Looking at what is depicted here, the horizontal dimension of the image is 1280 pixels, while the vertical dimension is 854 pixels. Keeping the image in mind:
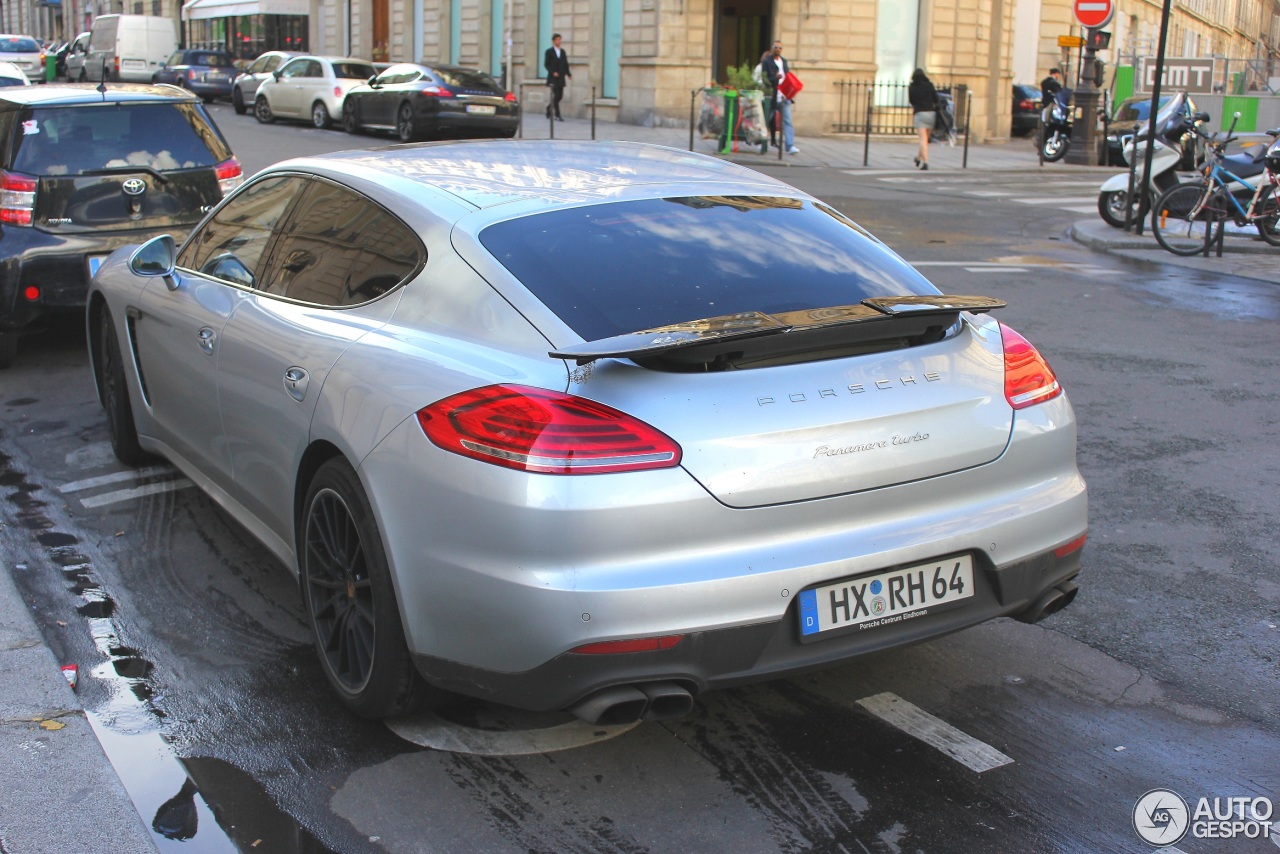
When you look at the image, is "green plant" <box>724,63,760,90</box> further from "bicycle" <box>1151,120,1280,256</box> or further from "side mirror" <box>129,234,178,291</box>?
"side mirror" <box>129,234,178,291</box>

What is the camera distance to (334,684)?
12.3 ft

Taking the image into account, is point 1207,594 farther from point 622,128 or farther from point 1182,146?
point 622,128

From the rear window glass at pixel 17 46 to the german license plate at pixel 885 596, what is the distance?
4676 centimetres

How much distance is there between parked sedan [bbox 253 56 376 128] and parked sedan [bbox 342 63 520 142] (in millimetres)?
2329

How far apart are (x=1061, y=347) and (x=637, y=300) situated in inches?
238

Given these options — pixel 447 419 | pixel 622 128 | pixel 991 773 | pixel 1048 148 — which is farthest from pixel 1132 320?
pixel 622 128

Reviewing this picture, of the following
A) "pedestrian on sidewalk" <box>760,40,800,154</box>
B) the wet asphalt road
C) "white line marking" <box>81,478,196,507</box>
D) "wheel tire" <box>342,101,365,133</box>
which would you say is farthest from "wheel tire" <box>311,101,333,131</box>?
"white line marking" <box>81,478,196,507</box>

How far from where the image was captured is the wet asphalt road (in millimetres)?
3180

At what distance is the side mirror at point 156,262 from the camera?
196 inches

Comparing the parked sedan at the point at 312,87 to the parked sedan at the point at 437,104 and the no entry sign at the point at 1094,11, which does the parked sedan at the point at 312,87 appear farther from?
the no entry sign at the point at 1094,11

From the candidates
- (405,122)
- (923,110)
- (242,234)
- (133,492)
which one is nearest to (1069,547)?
(242,234)

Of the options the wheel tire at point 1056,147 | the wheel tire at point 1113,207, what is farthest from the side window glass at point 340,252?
the wheel tire at point 1056,147

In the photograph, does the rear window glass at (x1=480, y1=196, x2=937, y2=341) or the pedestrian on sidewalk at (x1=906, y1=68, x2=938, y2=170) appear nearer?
the rear window glass at (x1=480, y1=196, x2=937, y2=341)

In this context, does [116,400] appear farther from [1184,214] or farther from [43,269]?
[1184,214]
